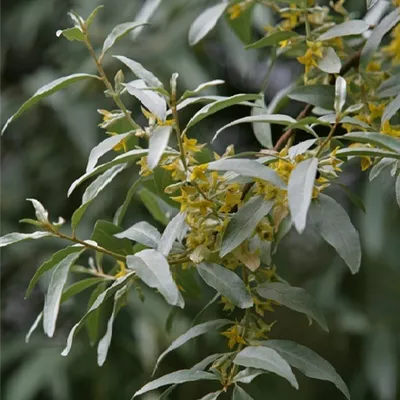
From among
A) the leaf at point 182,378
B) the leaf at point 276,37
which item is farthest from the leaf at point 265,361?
the leaf at point 276,37

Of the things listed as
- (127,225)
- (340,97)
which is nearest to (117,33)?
(340,97)

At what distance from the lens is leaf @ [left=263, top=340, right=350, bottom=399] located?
44 cm

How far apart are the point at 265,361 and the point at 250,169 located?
10 centimetres

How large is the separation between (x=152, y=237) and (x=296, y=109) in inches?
41.5

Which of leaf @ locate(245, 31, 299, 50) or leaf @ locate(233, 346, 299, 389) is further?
leaf @ locate(245, 31, 299, 50)

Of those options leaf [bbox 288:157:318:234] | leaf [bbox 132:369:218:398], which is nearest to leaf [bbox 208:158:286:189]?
leaf [bbox 288:157:318:234]

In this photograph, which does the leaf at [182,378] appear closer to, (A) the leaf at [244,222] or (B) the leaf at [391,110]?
(A) the leaf at [244,222]

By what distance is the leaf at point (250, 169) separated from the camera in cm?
40

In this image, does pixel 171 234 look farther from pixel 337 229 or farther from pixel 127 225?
pixel 127 225

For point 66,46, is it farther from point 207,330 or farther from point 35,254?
point 207,330

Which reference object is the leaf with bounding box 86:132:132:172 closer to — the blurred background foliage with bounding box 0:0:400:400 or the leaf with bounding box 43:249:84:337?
the leaf with bounding box 43:249:84:337

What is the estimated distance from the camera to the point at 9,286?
1.63 metres

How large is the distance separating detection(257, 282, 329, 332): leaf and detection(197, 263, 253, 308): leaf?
26 millimetres

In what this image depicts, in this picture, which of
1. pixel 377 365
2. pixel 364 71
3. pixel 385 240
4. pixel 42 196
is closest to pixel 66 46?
pixel 42 196
